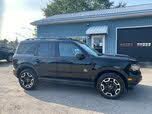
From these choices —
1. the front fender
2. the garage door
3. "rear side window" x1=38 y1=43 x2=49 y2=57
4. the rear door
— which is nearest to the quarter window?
the rear door

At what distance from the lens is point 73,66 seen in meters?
6.86

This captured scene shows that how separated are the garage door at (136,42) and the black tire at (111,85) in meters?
8.81

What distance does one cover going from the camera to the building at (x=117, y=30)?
14.3 metres

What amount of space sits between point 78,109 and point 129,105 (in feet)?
4.94

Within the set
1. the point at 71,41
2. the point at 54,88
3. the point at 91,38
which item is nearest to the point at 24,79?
the point at 54,88

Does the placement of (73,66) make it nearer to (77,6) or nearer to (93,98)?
(93,98)

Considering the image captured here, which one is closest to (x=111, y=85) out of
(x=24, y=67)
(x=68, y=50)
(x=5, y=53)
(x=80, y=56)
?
(x=80, y=56)

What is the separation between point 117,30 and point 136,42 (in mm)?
1714

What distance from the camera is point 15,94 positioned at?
22.9 feet

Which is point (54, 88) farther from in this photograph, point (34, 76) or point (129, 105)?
point (129, 105)

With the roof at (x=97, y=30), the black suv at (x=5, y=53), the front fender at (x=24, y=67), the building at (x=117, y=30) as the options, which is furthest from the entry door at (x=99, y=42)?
the front fender at (x=24, y=67)

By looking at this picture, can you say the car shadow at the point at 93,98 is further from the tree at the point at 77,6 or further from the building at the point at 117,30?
the tree at the point at 77,6

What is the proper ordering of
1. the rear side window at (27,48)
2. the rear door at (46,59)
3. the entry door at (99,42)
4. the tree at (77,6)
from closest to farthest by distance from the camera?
the rear door at (46,59) → the rear side window at (27,48) → the entry door at (99,42) → the tree at (77,6)

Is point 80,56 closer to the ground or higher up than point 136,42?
closer to the ground
